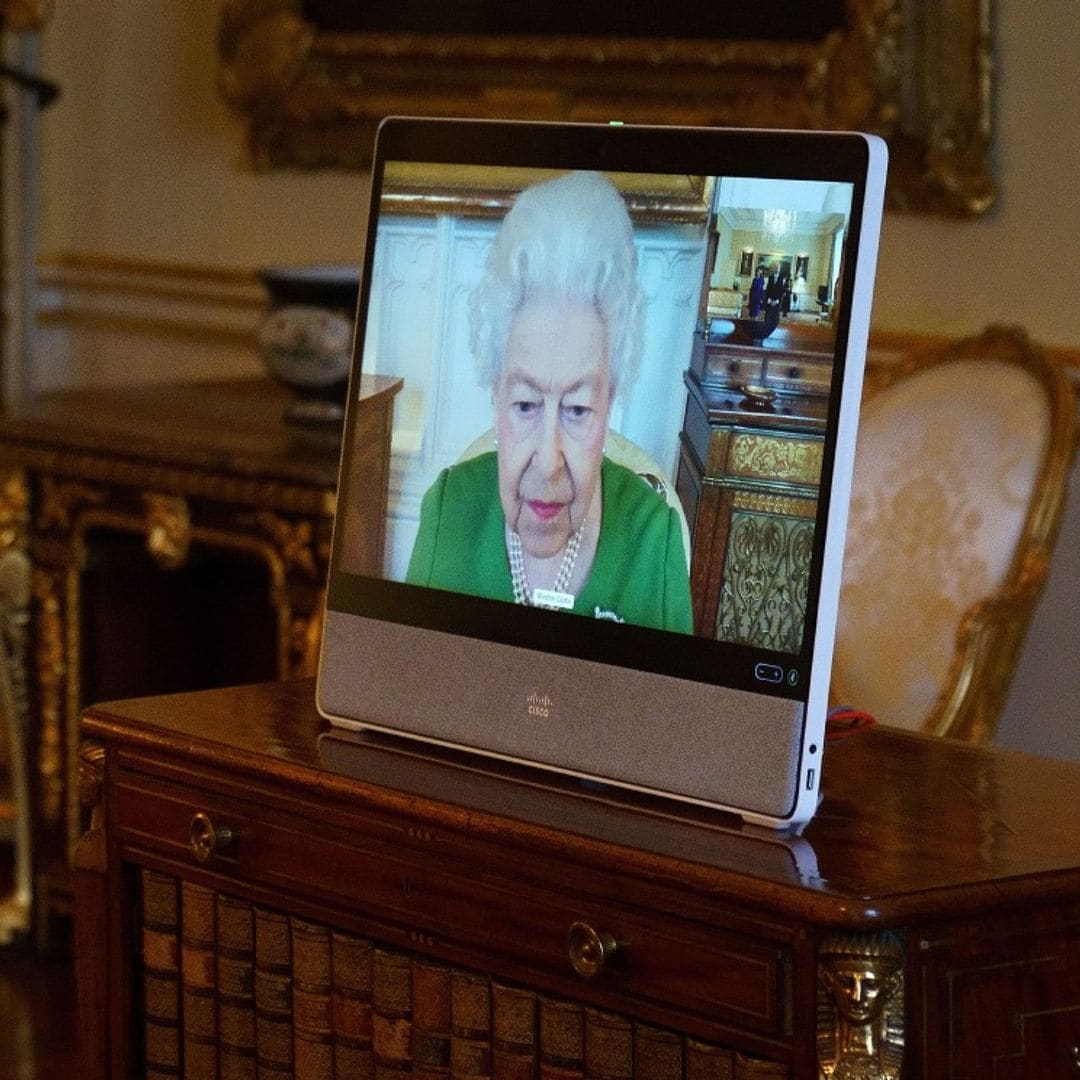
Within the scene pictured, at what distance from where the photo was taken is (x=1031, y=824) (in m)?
1.78

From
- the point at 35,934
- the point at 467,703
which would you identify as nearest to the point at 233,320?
the point at 35,934

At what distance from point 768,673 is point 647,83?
2080 millimetres

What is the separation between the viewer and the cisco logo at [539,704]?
187cm

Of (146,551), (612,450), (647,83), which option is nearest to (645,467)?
(612,450)

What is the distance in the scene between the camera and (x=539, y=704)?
1.87 meters

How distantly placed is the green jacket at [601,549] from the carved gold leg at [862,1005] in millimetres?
345

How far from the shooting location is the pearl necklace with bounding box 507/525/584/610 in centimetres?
187

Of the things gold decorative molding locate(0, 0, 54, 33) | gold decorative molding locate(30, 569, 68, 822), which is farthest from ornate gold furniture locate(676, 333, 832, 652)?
gold decorative molding locate(0, 0, 54, 33)

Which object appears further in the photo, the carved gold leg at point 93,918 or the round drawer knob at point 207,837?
the carved gold leg at point 93,918

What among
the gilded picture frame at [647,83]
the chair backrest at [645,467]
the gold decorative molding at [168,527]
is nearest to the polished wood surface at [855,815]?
the chair backrest at [645,467]

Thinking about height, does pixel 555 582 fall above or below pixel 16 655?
above

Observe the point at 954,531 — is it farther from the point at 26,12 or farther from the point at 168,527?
the point at 26,12

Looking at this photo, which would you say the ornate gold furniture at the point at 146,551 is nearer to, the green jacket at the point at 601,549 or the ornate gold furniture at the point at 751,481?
the green jacket at the point at 601,549

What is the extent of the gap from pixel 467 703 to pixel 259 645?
2.16 meters
